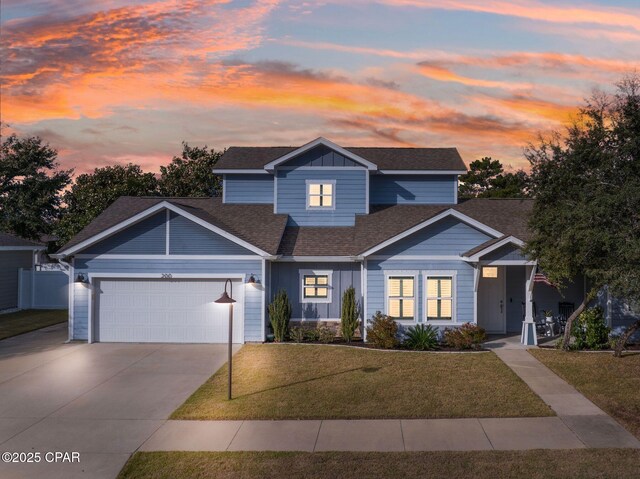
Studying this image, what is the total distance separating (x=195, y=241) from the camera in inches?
749

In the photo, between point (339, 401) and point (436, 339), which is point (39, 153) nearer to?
point (436, 339)

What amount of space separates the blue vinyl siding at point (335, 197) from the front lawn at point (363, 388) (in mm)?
6752

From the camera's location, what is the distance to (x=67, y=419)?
36.5ft

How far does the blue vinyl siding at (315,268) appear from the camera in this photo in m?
20.2

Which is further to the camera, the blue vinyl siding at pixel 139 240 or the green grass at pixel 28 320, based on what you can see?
the green grass at pixel 28 320

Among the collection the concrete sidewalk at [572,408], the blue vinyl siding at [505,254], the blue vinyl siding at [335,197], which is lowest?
the concrete sidewalk at [572,408]

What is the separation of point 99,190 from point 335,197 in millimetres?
20824

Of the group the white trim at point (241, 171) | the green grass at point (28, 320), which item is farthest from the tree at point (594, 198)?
the green grass at point (28, 320)

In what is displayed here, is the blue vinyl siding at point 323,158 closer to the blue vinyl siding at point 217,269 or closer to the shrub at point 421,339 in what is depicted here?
the blue vinyl siding at point 217,269

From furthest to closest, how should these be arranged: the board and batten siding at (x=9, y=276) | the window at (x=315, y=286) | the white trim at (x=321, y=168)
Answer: the board and batten siding at (x=9, y=276) < the white trim at (x=321, y=168) < the window at (x=315, y=286)

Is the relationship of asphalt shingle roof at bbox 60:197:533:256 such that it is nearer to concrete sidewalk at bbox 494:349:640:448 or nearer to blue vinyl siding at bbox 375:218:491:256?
blue vinyl siding at bbox 375:218:491:256

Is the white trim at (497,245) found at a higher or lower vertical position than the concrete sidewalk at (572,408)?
higher

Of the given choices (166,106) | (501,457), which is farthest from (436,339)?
(166,106)

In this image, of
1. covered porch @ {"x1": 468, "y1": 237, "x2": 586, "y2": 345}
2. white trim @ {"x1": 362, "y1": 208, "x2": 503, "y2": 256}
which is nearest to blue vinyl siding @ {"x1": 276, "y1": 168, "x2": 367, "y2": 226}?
white trim @ {"x1": 362, "y1": 208, "x2": 503, "y2": 256}
